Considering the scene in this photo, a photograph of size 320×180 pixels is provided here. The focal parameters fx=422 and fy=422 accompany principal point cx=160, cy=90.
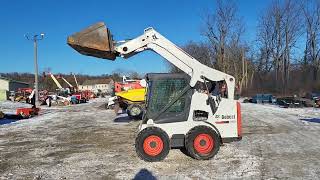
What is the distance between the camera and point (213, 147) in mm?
10148

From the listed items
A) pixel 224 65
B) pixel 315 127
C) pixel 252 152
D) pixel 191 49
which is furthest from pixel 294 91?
pixel 252 152

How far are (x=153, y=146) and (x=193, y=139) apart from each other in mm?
970

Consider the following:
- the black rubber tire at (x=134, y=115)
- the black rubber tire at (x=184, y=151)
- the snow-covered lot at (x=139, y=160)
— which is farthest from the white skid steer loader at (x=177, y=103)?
Result: the black rubber tire at (x=134, y=115)

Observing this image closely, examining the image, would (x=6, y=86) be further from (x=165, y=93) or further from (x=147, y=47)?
(x=165, y=93)

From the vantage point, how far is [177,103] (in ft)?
34.1

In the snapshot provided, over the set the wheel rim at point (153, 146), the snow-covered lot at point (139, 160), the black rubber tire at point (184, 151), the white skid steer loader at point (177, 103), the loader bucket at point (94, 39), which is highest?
the loader bucket at point (94, 39)

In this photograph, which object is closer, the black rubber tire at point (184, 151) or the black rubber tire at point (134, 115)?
the black rubber tire at point (184, 151)

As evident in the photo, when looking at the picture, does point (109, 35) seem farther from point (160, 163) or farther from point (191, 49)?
point (191, 49)

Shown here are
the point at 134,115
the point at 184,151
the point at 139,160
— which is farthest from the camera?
the point at 134,115

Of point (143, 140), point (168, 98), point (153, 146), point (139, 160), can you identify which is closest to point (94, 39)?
point (168, 98)

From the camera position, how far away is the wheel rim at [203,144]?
1012 centimetres

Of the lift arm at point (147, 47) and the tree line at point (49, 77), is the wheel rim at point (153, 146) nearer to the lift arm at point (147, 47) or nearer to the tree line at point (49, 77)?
the lift arm at point (147, 47)

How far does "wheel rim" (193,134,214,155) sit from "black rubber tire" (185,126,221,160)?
0.05 m

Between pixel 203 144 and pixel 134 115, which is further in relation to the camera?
Result: pixel 134 115
